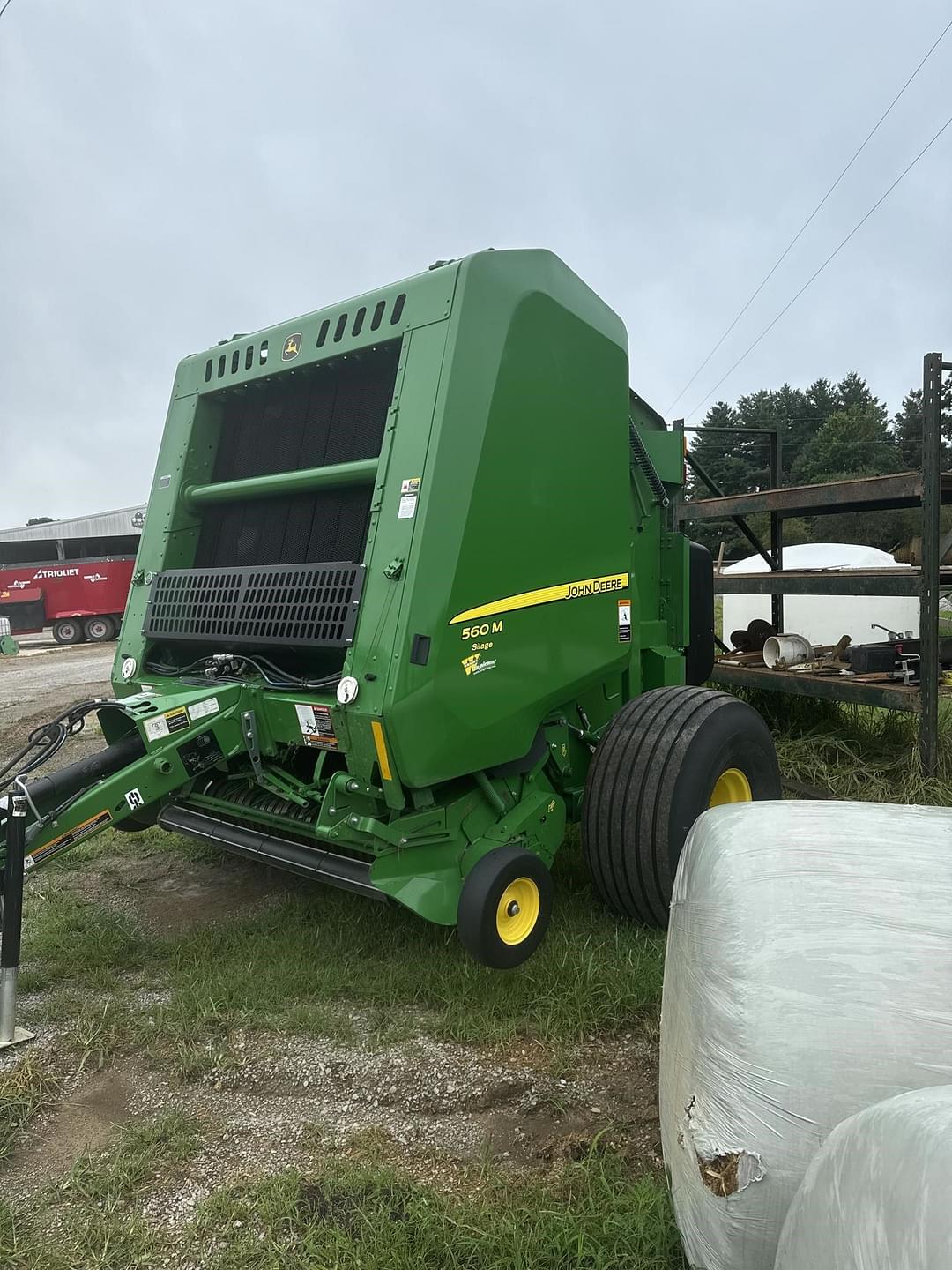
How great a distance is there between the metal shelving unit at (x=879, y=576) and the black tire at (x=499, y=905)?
7.64 ft

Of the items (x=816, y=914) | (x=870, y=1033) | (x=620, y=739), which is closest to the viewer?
(x=870, y=1033)

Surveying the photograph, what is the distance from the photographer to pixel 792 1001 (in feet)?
5.65

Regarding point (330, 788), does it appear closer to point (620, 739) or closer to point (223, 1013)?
point (223, 1013)

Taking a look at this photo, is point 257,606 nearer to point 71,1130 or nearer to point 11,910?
point 11,910

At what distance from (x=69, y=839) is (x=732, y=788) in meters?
2.59

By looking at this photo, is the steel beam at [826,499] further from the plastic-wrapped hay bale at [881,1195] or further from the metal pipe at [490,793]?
the plastic-wrapped hay bale at [881,1195]

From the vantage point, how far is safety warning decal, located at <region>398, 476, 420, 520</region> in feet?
10.1

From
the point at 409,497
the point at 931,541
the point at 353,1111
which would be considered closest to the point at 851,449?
the point at 931,541

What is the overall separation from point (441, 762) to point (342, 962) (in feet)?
3.12

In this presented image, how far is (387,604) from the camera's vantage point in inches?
120

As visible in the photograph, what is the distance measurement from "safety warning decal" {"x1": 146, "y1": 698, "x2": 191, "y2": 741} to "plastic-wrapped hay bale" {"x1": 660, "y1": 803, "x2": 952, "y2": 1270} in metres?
1.93

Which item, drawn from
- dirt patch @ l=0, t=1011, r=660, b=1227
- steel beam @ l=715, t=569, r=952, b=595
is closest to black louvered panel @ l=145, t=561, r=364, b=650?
dirt patch @ l=0, t=1011, r=660, b=1227

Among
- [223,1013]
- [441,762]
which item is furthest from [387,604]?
[223,1013]

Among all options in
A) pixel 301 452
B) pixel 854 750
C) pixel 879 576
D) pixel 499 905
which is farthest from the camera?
pixel 854 750
